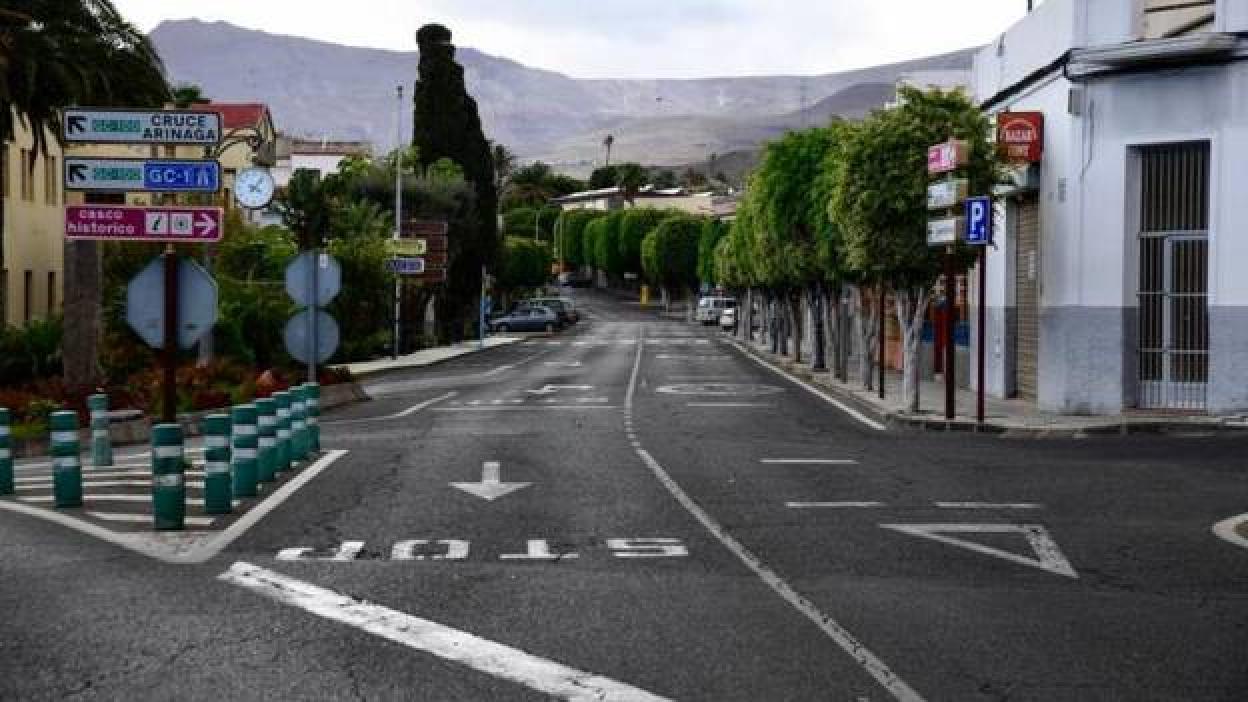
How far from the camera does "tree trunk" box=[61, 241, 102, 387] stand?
1144 inches

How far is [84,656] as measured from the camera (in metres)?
8.18

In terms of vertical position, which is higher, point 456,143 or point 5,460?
point 456,143

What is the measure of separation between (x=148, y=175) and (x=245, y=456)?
121 inches

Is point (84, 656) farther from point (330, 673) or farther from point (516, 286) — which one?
point (516, 286)

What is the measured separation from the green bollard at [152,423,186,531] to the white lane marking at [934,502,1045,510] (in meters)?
6.39

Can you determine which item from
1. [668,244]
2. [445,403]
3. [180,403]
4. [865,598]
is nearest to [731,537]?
[865,598]

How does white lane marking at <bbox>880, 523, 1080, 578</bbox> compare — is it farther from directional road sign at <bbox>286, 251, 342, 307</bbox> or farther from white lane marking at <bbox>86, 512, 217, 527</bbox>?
directional road sign at <bbox>286, 251, 342, 307</bbox>

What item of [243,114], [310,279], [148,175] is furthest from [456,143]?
[148,175]

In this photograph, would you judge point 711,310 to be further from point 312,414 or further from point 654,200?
point 312,414

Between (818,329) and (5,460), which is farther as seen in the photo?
(818,329)

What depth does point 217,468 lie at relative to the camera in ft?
46.0

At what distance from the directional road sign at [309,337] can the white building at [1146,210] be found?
1166 cm

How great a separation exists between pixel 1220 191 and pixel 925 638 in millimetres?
17294

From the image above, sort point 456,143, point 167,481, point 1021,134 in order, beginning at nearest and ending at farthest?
point 167,481 → point 1021,134 → point 456,143
